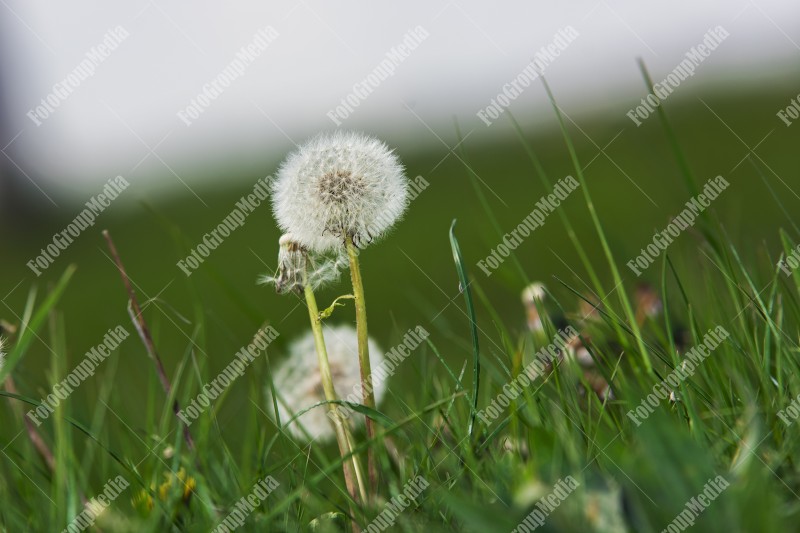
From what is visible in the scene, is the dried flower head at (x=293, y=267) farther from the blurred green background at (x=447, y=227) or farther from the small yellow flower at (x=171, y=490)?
the blurred green background at (x=447, y=227)

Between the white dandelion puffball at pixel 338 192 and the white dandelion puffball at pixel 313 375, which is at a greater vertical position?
the white dandelion puffball at pixel 338 192

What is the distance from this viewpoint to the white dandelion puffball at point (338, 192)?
1.92 meters

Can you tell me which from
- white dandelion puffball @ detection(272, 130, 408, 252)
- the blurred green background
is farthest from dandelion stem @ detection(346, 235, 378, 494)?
the blurred green background

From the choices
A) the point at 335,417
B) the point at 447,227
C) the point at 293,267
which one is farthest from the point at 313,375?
the point at 447,227

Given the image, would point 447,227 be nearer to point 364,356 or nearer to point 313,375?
point 313,375

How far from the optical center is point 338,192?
1.95 meters

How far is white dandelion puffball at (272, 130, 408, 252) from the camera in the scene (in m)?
1.92

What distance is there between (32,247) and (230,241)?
4.79 m

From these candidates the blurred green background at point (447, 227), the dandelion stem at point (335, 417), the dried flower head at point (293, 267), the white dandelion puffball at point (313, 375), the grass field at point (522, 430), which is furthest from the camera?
the blurred green background at point (447, 227)

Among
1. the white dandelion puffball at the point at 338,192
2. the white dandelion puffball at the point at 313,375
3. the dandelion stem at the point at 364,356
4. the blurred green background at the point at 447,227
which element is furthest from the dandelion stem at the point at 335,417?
the blurred green background at the point at 447,227

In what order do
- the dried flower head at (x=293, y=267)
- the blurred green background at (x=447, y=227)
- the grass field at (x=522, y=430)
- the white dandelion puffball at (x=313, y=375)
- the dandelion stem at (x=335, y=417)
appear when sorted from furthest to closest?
1. the blurred green background at (x=447, y=227)
2. the white dandelion puffball at (x=313, y=375)
3. the dried flower head at (x=293, y=267)
4. the dandelion stem at (x=335, y=417)
5. the grass field at (x=522, y=430)

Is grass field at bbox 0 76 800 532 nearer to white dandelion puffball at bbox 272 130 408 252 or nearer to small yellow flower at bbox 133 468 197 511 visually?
small yellow flower at bbox 133 468 197 511

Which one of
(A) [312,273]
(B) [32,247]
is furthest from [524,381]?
(B) [32,247]

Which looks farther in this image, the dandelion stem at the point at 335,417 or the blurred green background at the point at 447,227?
the blurred green background at the point at 447,227
